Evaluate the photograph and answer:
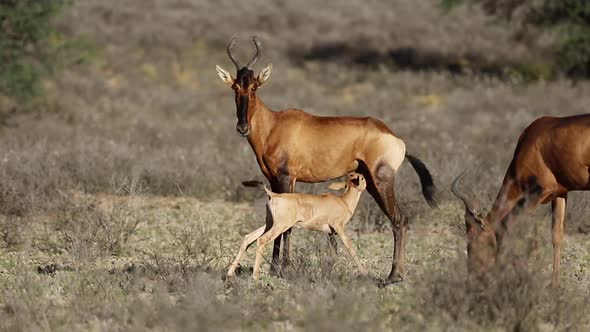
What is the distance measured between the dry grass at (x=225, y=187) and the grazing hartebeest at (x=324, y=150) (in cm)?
→ 71

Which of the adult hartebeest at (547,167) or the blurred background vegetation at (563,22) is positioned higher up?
the adult hartebeest at (547,167)

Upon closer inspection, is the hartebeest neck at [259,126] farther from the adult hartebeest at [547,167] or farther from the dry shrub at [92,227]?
the adult hartebeest at [547,167]

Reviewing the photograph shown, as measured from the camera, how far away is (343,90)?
29203mm

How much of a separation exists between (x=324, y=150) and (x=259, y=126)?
2.34 ft

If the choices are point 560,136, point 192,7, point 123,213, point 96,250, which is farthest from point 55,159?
point 192,7

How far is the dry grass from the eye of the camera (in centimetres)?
769

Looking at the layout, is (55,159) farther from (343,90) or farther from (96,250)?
(343,90)

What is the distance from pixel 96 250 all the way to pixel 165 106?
49.9 feet

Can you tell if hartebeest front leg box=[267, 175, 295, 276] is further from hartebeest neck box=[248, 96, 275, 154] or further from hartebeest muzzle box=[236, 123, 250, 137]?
hartebeest muzzle box=[236, 123, 250, 137]

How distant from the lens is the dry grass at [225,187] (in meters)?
7.69

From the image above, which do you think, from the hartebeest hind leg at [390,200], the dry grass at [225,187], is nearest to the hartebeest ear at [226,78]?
the dry grass at [225,187]

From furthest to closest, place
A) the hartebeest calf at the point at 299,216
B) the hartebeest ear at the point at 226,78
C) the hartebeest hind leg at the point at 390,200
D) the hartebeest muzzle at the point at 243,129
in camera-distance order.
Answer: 1. the hartebeest ear at the point at 226,78
2. the hartebeest hind leg at the point at 390,200
3. the hartebeest muzzle at the point at 243,129
4. the hartebeest calf at the point at 299,216

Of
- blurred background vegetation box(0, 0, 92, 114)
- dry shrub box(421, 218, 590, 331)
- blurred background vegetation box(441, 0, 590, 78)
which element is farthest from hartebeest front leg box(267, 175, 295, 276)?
blurred background vegetation box(441, 0, 590, 78)

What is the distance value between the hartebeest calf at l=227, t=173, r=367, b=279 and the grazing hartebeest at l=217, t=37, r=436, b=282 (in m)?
0.41
